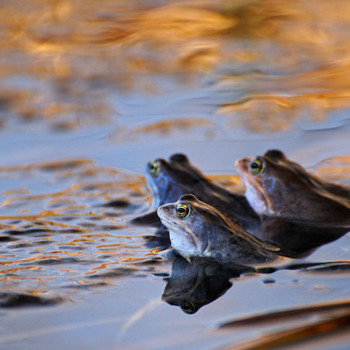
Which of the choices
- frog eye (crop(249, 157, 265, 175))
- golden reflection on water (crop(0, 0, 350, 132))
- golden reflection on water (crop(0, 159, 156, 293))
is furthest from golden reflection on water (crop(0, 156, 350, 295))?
golden reflection on water (crop(0, 0, 350, 132))

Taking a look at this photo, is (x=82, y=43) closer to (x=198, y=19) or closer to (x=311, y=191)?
(x=198, y=19)

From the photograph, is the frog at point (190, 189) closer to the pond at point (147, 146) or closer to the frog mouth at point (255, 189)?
the frog mouth at point (255, 189)

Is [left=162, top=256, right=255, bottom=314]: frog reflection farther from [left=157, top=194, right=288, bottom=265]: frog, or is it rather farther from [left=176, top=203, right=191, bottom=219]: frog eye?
[left=176, top=203, right=191, bottom=219]: frog eye

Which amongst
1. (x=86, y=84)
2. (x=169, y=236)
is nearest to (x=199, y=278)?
(x=169, y=236)

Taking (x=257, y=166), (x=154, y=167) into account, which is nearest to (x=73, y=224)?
(x=154, y=167)

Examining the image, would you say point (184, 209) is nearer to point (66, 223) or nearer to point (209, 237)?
point (209, 237)

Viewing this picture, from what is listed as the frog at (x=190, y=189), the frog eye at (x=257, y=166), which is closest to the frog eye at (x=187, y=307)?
the frog at (x=190, y=189)

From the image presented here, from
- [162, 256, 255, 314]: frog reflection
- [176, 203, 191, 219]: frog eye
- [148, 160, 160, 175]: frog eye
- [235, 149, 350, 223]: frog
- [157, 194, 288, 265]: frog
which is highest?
[148, 160, 160, 175]: frog eye
